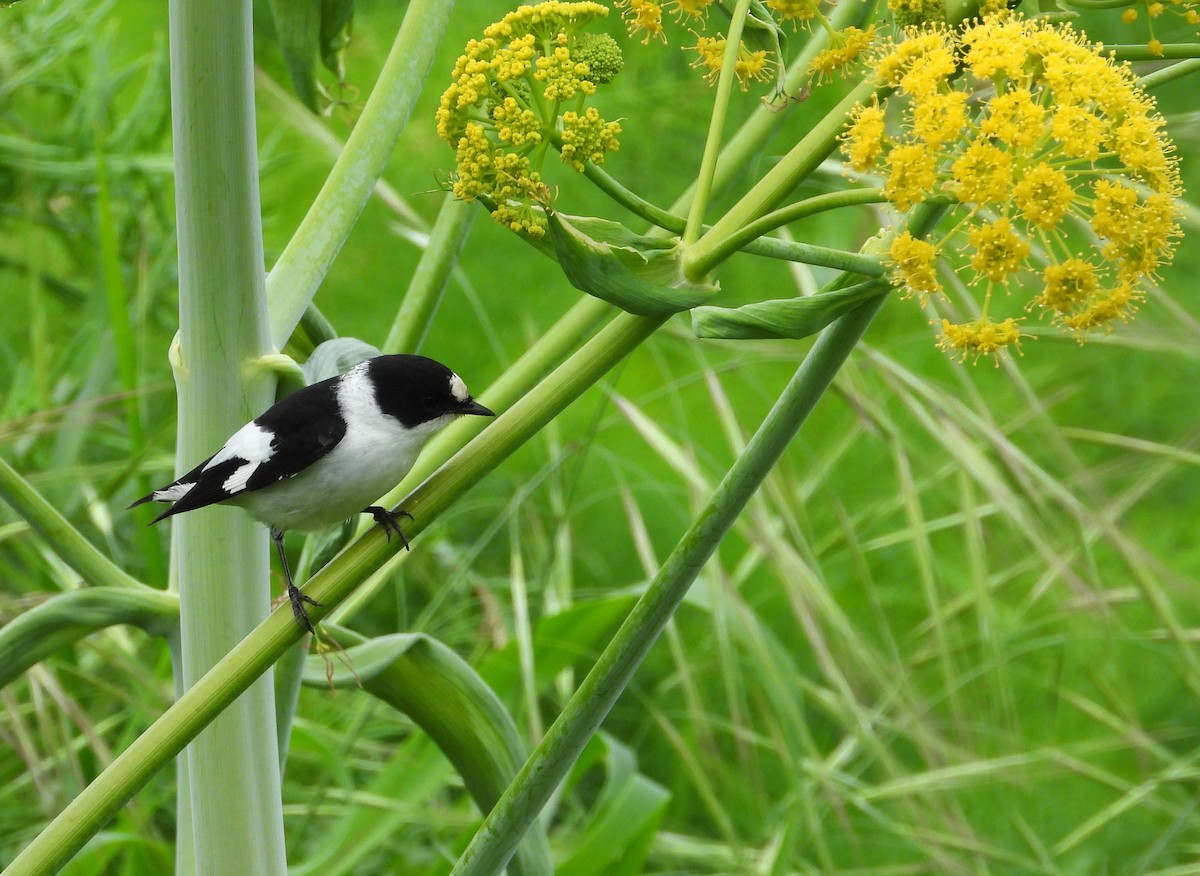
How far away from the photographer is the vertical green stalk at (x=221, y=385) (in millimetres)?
664

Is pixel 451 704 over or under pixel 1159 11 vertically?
under

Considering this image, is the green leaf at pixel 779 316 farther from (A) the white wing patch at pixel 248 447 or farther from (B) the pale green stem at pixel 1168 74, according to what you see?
(A) the white wing patch at pixel 248 447

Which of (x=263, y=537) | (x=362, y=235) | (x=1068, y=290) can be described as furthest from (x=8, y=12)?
(x=1068, y=290)

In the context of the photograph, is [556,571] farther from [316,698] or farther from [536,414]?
[536,414]

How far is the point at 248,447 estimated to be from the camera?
2.59 feet

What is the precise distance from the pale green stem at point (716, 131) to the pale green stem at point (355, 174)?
29 cm

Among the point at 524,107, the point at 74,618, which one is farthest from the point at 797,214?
the point at 74,618

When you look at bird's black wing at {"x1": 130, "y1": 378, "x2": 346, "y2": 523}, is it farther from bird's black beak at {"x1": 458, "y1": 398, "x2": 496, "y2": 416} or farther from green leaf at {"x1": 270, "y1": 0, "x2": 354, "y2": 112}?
green leaf at {"x1": 270, "y1": 0, "x2": 354, "y2": 112}

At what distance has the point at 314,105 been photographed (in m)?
1.02

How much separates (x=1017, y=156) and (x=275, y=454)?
526 millimetres

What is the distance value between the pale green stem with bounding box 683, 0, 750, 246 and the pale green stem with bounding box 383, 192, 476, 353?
32 centimetres

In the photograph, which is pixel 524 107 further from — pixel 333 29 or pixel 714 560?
pixel 714 560

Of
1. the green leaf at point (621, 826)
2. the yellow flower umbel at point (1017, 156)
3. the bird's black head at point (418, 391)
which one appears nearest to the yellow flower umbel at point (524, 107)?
the yellow flower umbel at point (1017, 156)

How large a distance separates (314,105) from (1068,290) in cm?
67
